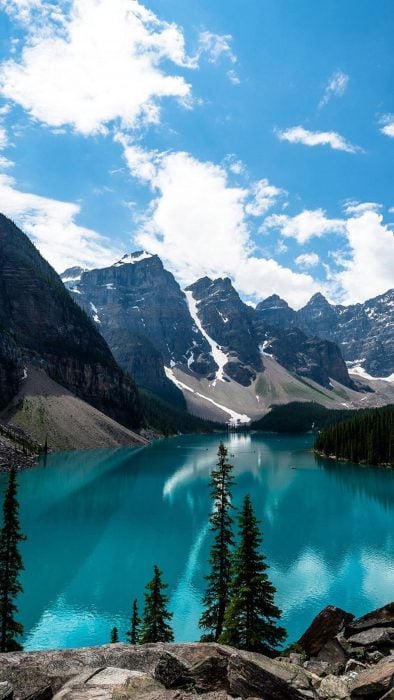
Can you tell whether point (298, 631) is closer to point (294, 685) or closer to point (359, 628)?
point (359, 628)

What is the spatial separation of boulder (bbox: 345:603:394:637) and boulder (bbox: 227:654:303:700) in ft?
29.1

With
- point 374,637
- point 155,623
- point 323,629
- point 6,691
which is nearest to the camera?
A: point 6,691

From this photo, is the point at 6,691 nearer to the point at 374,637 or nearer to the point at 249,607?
the point at 374,637

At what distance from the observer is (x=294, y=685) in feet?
33.4

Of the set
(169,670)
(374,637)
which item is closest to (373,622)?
(374,637)

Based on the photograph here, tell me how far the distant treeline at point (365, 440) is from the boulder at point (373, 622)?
116686mm

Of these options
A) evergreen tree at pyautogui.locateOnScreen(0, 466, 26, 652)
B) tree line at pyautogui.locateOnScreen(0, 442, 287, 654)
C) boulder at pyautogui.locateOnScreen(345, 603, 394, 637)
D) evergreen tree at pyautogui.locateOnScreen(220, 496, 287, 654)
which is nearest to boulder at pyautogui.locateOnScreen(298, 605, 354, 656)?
boulder at pyautogui.locateOnScreen(345, 603, 394, 637)

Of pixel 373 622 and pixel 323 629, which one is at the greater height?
pixel 373 622

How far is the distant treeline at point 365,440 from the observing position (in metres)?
129

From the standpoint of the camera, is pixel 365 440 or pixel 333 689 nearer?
pixel 333 689

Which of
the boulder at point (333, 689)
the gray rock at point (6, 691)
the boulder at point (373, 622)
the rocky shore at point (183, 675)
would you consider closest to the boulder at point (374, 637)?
the rocky shore at point (183, 675)

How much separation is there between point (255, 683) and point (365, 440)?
5431 inches

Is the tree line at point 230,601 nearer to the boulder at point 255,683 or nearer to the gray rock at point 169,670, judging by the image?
the gray rock at point 169,670

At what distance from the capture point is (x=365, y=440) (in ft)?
449
